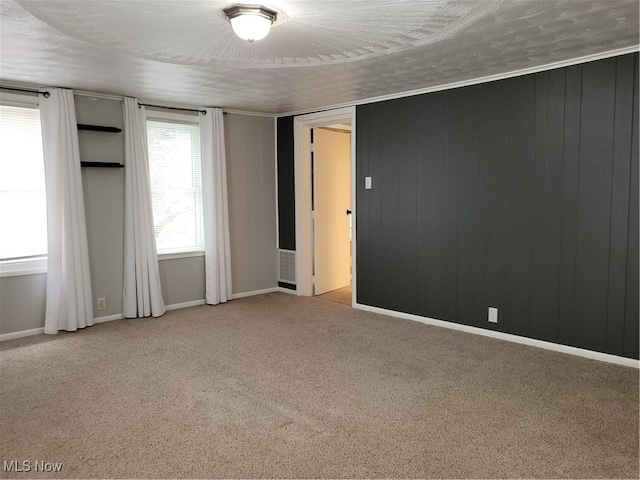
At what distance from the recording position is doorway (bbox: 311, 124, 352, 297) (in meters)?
6.04

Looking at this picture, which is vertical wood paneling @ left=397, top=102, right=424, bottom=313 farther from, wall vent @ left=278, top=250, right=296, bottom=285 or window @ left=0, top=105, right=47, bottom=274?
window @ left=0, top=105, right=47, bottom=274

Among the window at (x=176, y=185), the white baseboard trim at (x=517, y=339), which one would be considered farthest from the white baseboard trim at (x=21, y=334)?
the white baseboard trim at (x=517, y=339)

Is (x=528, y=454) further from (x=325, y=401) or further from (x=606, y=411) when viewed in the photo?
(x=325, y=401)

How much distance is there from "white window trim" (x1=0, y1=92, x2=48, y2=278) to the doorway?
9.69 ft

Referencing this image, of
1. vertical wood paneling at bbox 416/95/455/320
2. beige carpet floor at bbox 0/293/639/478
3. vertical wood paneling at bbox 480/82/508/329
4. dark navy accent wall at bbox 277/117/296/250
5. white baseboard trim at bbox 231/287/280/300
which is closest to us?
beige carpet floor at bbox 0/293/639/478

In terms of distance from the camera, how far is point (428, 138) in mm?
4617

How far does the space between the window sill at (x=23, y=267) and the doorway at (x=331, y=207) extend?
297 cm

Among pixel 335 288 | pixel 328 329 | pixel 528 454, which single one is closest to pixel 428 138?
pixel 328 329

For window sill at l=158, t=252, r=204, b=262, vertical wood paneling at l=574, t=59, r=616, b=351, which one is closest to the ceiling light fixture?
vertical wood paneling at l=574, t=59, r=616, b=351

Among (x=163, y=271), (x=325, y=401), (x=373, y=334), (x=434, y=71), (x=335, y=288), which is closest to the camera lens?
(x=325, y=401)

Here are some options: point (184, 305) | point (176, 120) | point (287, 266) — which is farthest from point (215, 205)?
point (287, 266)

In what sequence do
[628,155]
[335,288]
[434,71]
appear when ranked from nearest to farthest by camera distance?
[628,155]
[434,71]
[335,288]

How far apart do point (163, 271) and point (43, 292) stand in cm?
119

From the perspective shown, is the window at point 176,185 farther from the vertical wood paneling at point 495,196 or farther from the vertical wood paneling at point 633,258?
the vertical wood paneling at point 633,258
